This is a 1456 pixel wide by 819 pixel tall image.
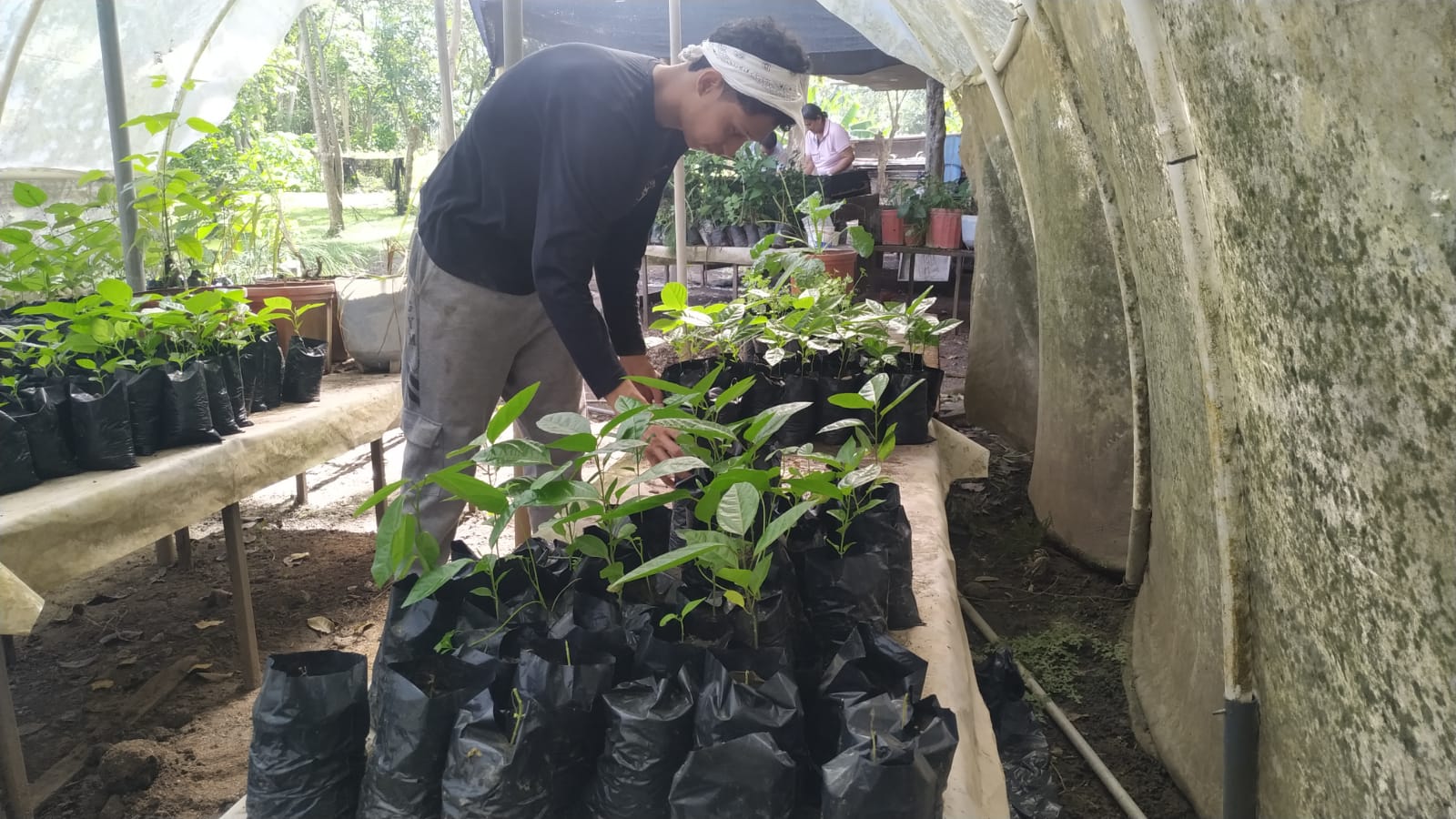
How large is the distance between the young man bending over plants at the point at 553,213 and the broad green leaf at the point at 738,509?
1.82 feet

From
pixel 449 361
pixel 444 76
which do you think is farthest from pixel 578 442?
pixel 444 76

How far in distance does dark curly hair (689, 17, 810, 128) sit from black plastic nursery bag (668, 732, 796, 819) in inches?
55.9

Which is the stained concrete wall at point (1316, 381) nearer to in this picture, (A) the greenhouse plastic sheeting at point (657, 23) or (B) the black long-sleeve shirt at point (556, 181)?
(B) the black long-sleeve shirt at point (556, 181)

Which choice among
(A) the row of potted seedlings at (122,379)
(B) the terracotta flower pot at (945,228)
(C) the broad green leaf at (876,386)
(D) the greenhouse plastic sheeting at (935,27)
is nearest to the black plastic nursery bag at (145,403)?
(A) the row of potted seedlings at (122,379)

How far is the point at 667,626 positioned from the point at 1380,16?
105cm

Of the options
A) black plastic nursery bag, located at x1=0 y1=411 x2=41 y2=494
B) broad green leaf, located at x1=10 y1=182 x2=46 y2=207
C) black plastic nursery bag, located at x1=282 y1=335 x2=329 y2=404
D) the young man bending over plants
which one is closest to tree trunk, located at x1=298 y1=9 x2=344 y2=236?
black plastic nursery bag, located at x1=282 y1=335 x2=329 y2=404

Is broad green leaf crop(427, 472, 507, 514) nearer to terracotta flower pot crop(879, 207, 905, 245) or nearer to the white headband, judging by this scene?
the white headband

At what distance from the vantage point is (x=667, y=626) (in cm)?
120

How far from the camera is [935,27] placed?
4293 millimetres

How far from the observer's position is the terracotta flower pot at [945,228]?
6836 millimetres

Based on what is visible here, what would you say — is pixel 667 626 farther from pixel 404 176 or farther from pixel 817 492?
pixel 404 176

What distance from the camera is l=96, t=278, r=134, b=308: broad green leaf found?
227cm

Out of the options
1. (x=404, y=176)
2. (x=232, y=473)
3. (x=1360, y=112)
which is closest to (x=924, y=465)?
(x=1360, y=112)

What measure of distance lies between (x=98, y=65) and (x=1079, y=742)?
5.84m
